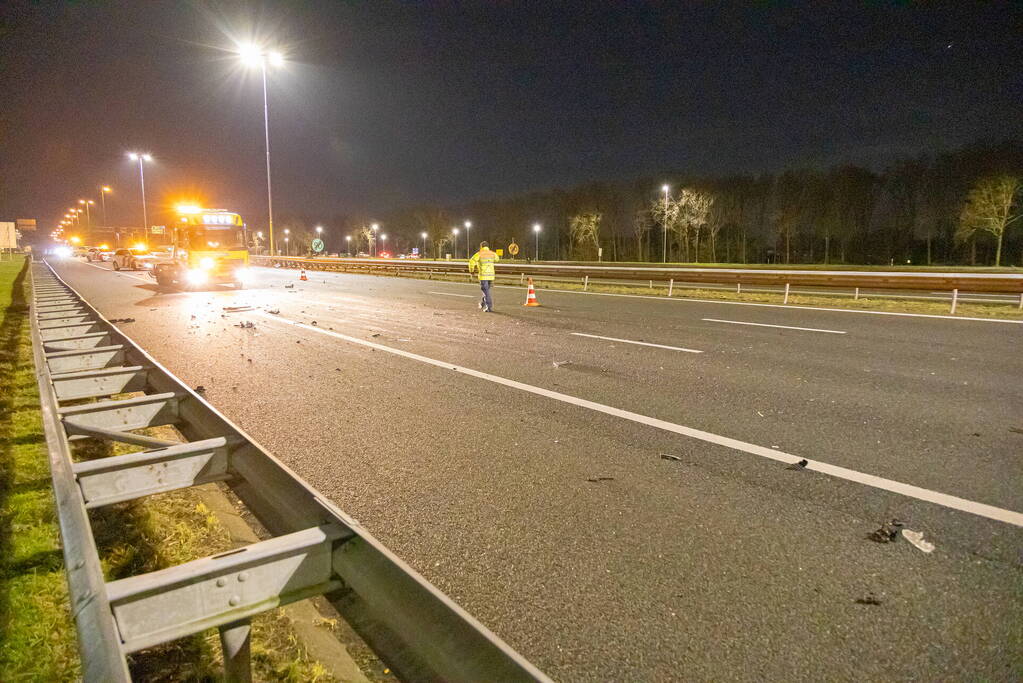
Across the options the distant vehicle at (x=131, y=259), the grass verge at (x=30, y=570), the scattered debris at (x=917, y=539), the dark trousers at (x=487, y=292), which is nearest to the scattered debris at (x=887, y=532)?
the scattered debris at (x=917, y=539)

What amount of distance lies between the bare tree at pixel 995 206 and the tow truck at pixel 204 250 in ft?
171

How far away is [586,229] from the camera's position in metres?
77.6

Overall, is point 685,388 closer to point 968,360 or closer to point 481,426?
point 481,426

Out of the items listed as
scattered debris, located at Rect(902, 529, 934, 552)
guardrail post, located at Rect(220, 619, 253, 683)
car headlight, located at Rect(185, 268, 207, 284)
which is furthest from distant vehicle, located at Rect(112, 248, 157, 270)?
scattered debris, located at Rect(902, 529, 934, 552)

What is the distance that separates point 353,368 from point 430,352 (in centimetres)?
151

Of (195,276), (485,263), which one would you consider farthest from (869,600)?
(195,276)

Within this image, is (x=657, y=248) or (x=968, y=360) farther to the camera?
(x=657, y=248)

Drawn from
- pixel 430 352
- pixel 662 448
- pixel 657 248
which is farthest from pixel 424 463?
pixel 657 248

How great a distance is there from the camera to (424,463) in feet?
14.8

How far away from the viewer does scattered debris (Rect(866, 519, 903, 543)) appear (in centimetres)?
330

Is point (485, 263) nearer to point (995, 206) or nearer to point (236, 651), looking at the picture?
point (236, 651)

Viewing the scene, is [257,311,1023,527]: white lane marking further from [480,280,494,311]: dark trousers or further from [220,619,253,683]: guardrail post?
[480,280,494,311]: dark trousers

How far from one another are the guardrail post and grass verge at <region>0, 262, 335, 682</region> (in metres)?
0.31

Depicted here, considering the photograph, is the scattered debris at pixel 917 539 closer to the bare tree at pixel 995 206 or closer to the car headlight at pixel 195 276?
the car headlight at pixel 195 276
